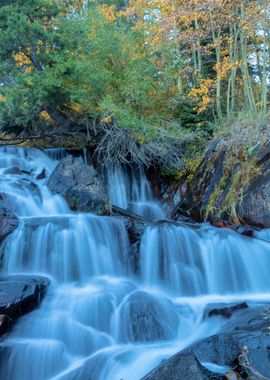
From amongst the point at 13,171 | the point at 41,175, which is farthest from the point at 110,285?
the point at 13,171

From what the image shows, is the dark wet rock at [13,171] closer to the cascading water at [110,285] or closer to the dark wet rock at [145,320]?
the cascading water at [110,285]

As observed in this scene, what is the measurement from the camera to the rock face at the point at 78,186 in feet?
29.1

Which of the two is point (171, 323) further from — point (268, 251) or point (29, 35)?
point (29, 35)

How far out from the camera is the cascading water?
477cm

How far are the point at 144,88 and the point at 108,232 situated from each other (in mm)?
4478

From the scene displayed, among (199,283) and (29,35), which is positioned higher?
(29,35)

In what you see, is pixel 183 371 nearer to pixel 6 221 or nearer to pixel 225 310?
pixel 225 310

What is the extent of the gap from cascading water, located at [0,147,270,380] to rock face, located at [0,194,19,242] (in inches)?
5.5

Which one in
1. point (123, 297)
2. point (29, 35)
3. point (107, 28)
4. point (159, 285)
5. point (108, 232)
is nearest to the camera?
point (123, 297)

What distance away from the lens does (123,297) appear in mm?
5859

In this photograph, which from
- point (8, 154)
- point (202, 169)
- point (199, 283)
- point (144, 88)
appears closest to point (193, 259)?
point (199, 283)

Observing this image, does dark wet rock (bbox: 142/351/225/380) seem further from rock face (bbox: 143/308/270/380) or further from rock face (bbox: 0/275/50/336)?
rock face (bbox: 0/275/50/336)

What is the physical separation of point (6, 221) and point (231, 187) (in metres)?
4.87

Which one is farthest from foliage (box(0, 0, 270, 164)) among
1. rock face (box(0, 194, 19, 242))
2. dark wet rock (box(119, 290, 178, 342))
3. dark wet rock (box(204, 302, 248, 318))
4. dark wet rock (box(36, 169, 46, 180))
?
dark wet rock (box(204, 302, 248, 318))
